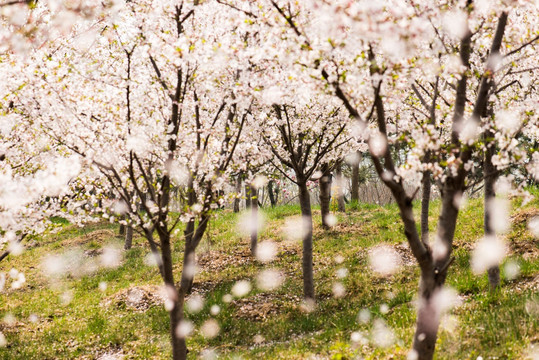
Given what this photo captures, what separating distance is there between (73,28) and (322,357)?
1022 cm

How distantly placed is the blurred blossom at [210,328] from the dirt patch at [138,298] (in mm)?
2478

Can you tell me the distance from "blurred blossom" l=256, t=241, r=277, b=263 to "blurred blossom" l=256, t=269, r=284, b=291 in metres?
1.11

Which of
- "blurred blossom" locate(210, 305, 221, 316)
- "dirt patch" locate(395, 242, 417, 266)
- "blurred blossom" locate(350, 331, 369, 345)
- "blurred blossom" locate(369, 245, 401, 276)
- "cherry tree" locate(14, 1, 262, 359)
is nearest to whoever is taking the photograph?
"cherry tree" locate(14, 1, 262, 359)

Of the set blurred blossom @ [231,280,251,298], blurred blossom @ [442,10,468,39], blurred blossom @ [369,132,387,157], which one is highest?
blurred blossom @ [442,10,468,39]

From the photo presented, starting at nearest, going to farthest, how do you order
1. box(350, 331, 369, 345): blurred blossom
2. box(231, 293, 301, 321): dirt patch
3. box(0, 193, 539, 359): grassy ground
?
box(0, 193, 539, 359): grassy ground, box(350, 331, 369, 345): blurred blossom, box(231, 293, 301, 321): dirt patch

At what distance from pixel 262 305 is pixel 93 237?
48.4 feet

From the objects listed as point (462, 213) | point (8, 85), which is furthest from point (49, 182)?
point (462, 213)

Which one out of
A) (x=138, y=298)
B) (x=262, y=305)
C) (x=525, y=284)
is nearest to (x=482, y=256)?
(x=525, y=284)

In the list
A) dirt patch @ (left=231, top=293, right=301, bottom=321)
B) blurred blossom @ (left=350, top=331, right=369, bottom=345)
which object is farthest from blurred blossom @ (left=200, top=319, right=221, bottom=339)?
blurred blossom @ (left=350, top=331, right=369, bottom=345)

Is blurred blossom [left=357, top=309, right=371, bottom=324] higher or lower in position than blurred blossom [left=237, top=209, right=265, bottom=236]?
lower

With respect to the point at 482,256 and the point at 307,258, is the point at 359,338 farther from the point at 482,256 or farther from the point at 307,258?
the point at 482,256

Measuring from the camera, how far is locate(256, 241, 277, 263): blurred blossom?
48.2 feet

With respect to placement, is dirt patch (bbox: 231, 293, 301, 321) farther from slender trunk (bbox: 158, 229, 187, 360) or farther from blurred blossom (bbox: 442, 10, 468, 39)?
blurred blossom (bbox: 442, 10, 468, 39)

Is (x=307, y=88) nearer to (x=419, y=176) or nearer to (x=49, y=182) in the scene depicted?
(x=419, y=176)
